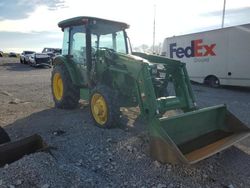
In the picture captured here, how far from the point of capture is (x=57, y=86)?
336 inches

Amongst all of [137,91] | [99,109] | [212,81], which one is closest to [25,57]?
[212,81]

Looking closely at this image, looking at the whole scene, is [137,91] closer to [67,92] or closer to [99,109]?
[99,109]

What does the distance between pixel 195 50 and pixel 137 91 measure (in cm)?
939

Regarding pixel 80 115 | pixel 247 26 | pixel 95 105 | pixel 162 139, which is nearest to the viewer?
pixel 162 139

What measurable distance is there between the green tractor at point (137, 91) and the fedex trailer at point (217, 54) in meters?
6.86

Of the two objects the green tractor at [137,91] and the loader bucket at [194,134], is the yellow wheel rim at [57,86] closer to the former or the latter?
the green tractor at [137,91]

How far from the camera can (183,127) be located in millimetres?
4871

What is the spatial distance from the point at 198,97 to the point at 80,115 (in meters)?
5.56

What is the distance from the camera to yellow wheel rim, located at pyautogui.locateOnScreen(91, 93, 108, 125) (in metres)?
6.02

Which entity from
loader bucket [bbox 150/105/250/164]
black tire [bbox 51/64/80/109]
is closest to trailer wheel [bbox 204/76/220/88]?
black tire [bbox 51/64/80/109]

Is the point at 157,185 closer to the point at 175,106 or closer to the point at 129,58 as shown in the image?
the point at 175,106

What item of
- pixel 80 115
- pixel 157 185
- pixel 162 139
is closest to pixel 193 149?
pixel 162 139

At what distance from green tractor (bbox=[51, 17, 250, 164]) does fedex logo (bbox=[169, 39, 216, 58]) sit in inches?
282

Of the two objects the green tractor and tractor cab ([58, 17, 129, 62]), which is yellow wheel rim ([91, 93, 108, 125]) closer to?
the green tractor
